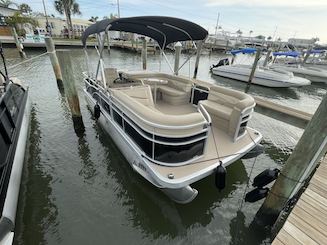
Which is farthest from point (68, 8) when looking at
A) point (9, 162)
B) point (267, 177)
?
point (267, 177)

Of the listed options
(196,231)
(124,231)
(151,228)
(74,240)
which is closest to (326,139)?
(196,231)

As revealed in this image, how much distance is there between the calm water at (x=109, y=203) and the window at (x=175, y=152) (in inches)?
40.3

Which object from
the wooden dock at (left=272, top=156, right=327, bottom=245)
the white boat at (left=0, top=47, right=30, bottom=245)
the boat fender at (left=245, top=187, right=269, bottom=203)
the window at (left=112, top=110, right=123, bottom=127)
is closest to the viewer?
the wooden dock at (left=272, top=156, right=327, bottom=245)

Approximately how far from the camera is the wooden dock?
2.39 m

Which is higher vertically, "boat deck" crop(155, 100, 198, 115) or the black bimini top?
the black bimini top

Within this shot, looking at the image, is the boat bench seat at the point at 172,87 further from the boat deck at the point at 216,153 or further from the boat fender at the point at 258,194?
the boat fender at the point at 258,194

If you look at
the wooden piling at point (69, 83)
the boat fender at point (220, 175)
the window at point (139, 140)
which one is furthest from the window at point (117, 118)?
the boat fender at point (220, 175)

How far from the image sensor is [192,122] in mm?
3027

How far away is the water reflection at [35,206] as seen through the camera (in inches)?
123

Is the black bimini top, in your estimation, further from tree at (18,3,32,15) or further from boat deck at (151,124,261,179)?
tree at (18,3,32,15)

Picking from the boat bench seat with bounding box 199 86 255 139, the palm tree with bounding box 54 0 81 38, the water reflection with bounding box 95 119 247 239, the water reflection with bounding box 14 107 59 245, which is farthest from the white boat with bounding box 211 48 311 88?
the palm tree with bounding box 54 0 81 38

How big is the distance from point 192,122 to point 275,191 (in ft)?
5.29

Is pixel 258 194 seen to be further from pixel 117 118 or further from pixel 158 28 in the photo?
pixel 158 28

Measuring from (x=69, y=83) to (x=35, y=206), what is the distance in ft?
10.9
